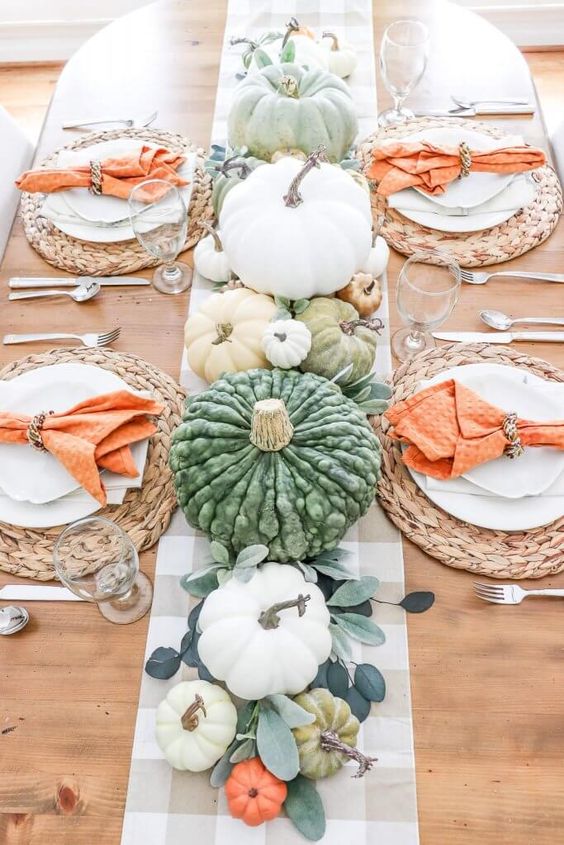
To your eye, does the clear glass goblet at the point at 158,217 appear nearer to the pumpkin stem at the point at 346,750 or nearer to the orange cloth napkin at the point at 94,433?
the orange cloth napkin at the point at 94,433

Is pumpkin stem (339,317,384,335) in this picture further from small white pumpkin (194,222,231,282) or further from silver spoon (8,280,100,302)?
silver spoon (8,280,100,302)

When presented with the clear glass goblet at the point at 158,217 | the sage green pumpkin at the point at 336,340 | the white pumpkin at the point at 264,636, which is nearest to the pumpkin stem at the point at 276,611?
the white pumpkin at the point at 264,636

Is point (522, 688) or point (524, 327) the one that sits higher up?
point (524, 327)

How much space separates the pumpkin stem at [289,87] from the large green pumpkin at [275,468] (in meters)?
0.79

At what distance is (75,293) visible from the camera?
5.21 ft

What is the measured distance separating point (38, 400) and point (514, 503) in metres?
0.89

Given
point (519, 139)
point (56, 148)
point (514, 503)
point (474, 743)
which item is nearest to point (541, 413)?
point (514, 503)

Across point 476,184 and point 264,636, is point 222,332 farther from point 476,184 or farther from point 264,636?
point 476,184

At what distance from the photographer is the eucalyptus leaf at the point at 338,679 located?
1.09 metres

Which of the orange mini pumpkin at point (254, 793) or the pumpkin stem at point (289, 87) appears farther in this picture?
the pumpkin stem at point (289, 87)

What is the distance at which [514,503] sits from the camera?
4.08 feet

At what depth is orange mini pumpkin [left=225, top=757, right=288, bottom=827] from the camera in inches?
38.4

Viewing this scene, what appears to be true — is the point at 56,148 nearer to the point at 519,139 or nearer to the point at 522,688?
the point at 519,139

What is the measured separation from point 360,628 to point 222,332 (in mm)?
567
